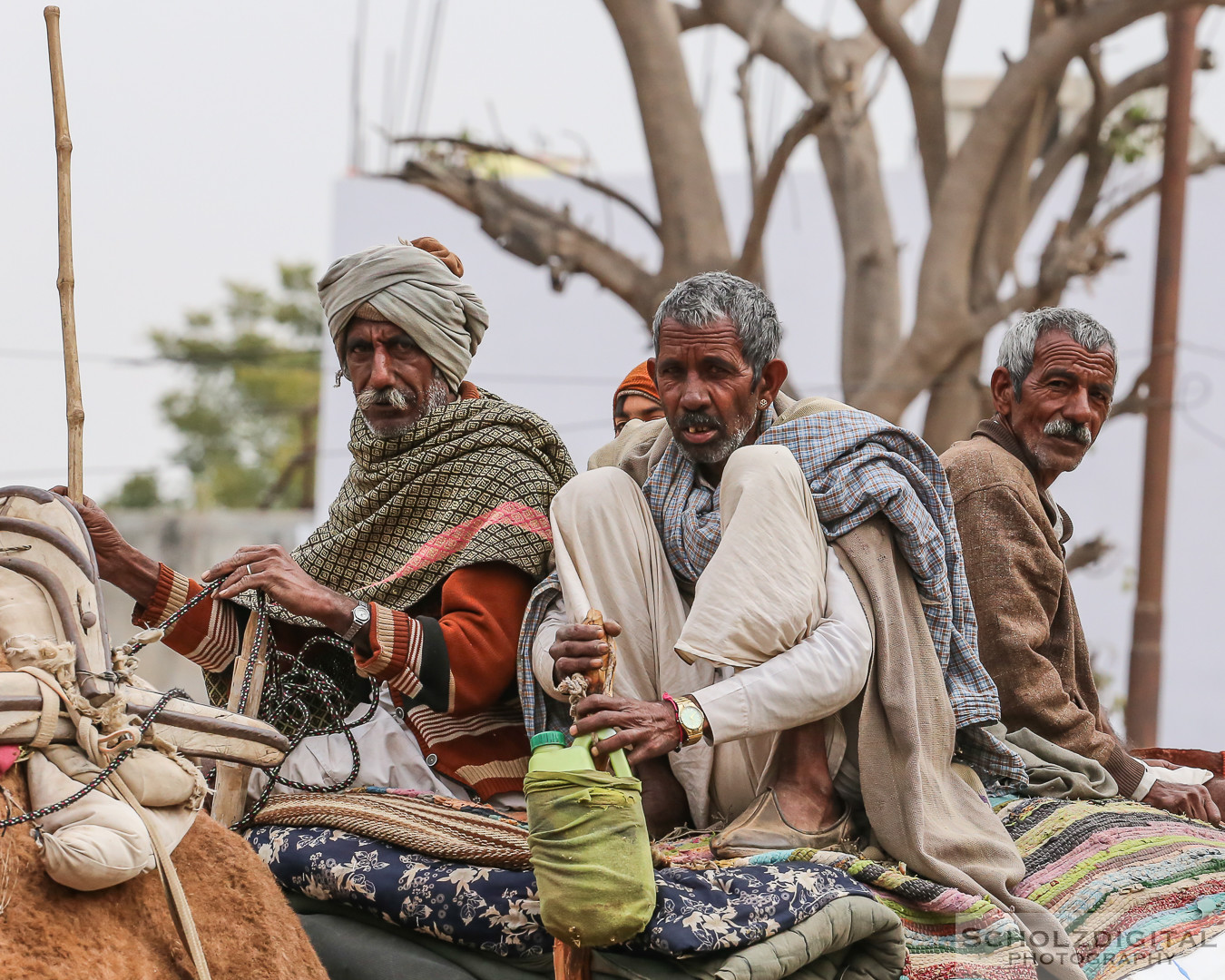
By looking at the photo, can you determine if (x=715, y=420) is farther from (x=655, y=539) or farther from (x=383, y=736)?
(x=383, y=736)

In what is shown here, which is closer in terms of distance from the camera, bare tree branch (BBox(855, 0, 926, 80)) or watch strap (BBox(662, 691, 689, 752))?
watch strap (BBox(662, 691, 689, 752))

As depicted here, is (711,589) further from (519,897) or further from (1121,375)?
(1121,375)

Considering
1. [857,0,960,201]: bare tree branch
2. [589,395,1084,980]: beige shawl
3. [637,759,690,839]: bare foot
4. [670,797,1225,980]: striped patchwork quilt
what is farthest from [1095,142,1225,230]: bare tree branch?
[637,759,690,839]: bare foot

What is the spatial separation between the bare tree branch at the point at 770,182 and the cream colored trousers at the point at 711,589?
6.25 m

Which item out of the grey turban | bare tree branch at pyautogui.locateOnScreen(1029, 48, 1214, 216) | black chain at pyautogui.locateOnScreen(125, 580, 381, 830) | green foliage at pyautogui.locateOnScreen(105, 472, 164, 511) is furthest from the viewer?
green foliage at pyautogui.locateOnScreen(105, 472, 164, 511)

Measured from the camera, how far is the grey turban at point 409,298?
394 centimetres

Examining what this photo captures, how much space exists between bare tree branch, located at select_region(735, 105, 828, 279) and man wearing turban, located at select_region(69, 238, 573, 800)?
5.60 meters

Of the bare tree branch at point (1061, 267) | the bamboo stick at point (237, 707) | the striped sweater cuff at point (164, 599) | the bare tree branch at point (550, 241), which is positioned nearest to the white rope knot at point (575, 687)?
the bamboo stick at point (237, 707)

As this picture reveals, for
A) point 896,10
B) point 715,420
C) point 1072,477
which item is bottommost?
point 1072,477

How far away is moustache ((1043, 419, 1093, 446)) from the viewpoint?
4316mm

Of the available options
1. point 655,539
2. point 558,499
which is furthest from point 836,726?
point 558,499

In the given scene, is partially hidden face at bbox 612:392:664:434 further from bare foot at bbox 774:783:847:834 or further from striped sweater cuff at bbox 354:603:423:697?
bare foot at bbox 774:783:847:834

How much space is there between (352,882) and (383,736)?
30.5 inches

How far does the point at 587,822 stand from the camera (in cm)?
254
